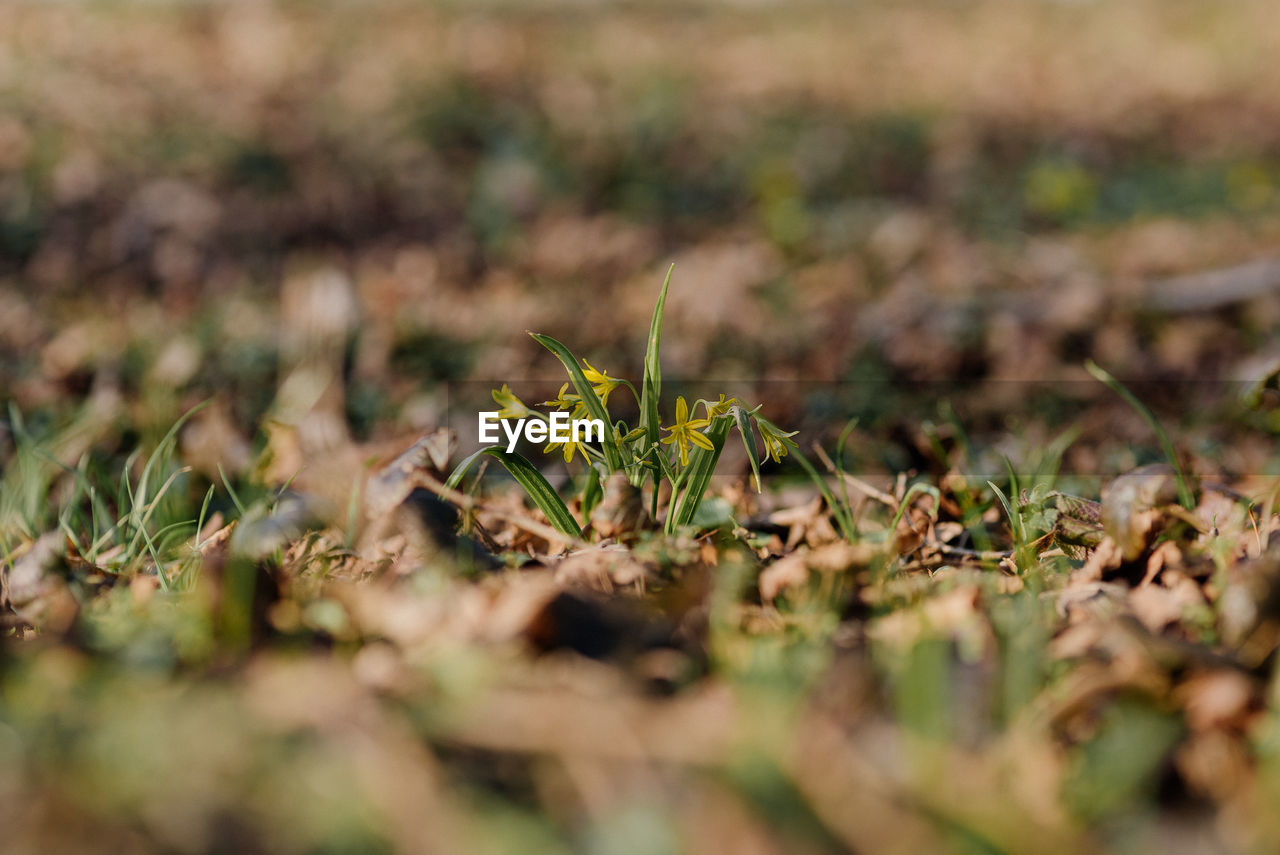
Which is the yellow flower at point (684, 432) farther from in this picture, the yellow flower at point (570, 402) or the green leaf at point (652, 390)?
the yellow flower at point (570, 402)

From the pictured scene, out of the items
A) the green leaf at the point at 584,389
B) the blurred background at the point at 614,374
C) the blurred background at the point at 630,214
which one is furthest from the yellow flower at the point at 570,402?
the blurred background at the point at 630,214

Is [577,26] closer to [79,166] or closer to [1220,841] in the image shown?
[79,166]

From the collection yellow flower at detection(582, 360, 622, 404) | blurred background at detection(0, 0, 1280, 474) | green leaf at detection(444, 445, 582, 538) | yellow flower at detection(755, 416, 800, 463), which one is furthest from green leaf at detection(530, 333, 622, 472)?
blurred background at detection(0, 0, 1280, 474)

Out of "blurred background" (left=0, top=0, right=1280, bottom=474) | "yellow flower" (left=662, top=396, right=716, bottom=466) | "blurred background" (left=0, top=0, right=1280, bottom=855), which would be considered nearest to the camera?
"blurred background" (left=0, top=0, right=1280, bottom=855)

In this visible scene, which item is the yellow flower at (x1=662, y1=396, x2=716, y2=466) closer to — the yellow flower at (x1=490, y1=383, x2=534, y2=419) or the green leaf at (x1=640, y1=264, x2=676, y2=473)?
the green leaf at (x1=640, y1=264, x2=676, y2=473)

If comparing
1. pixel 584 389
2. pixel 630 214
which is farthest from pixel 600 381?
pixel 630 214

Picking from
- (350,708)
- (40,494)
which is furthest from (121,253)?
(350,708)

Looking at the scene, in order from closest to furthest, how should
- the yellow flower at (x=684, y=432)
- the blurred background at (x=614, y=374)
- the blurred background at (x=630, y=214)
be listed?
the blurred background at (x=614, y=374) → the yellow flower at (x=684, y=432) → the blurred background at (x=630, y=214)

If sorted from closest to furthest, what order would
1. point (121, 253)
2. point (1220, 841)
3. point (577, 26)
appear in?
point (1220, 841) → point (121, 253) → point (577, 26)
